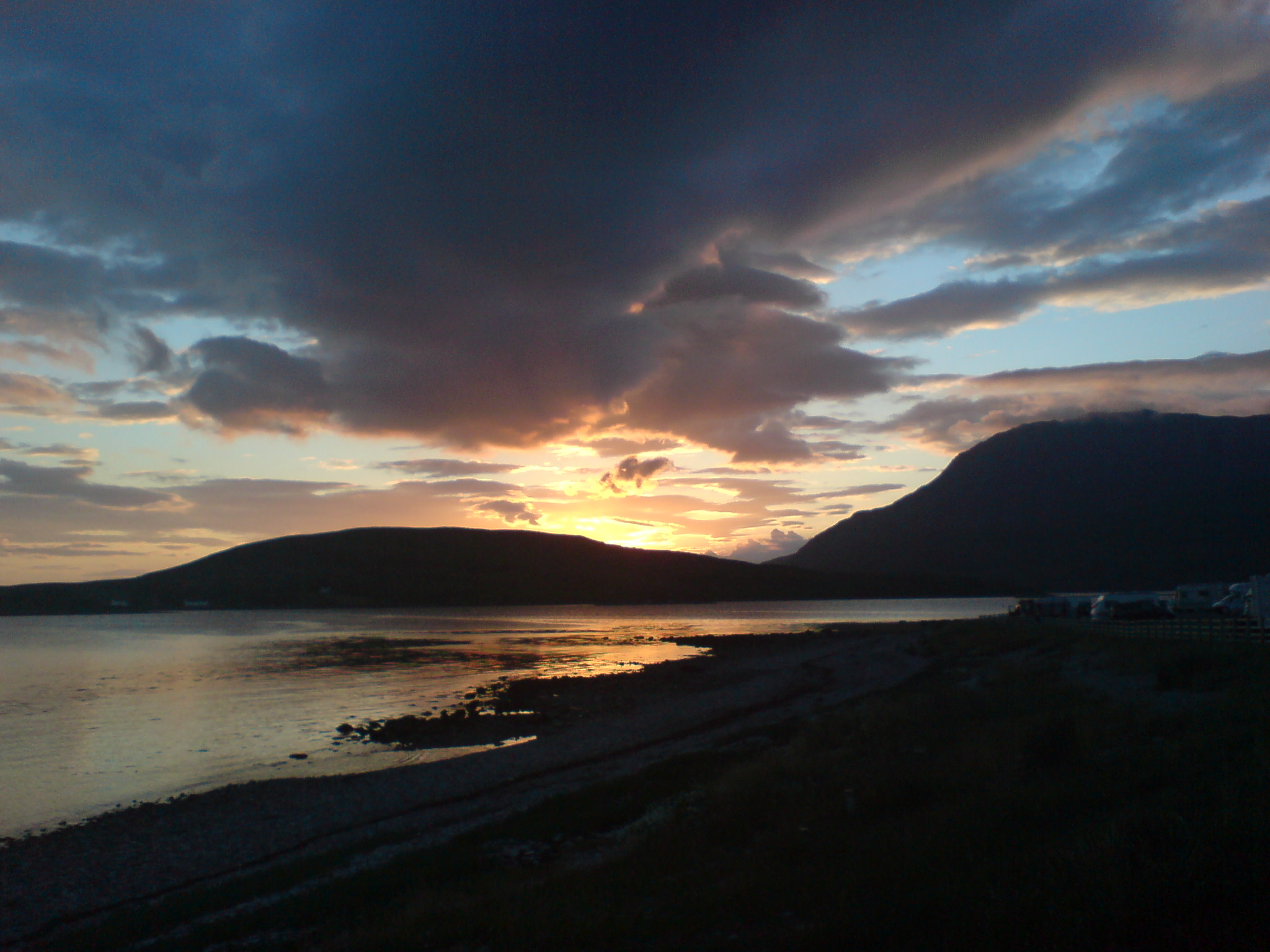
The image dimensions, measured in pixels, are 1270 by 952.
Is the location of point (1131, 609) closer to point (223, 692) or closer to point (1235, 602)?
point (1235, 602)

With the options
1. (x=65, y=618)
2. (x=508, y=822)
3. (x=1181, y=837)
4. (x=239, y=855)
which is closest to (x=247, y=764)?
(x=239, y=855)

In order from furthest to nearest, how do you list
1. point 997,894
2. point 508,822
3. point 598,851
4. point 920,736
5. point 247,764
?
1. point 247,764
2. point 920,736
3. point 508,822
4. point 598,851
5. point 997,894

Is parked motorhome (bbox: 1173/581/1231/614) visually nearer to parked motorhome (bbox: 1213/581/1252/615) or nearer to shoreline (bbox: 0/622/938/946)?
parked motorhome (bbox: 1213/581/1252/615)

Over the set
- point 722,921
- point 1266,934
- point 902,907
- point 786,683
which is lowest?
point 786,683

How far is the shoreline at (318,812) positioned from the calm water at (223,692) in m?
3.01

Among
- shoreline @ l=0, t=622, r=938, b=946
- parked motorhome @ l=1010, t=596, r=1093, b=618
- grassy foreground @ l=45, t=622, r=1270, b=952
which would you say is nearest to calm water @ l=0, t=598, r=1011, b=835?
shoreline @ l=0, t=622, r=938, b=946

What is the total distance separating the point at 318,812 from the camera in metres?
22.6

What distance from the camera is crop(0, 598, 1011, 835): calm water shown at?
94.8ft

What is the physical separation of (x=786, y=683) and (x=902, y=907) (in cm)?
4151

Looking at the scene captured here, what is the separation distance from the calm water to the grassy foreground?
53.5 ft

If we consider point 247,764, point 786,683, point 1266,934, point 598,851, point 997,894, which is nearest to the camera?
point 1266,934

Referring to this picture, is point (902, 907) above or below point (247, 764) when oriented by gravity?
above

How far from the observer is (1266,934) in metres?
6.10

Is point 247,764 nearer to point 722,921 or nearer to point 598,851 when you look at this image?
point 598,851
